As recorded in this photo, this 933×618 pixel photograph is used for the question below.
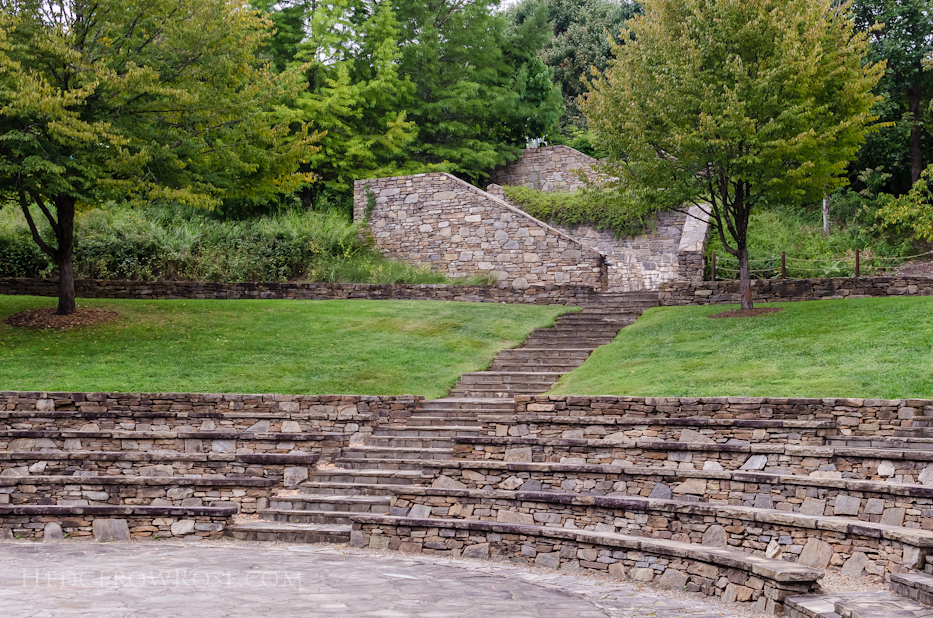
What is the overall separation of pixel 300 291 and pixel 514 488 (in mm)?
13031

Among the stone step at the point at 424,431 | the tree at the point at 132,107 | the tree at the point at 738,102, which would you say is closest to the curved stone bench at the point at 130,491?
the stone step at the point at 424,431

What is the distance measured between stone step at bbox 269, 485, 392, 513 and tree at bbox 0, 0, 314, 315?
286 inches

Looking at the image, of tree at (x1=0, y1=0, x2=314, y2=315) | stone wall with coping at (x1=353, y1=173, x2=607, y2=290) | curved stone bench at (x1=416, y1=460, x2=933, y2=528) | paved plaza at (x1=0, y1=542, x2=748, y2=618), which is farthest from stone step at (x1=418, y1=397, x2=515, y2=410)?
stone wall with coping at (x1=353, y1=173, x2=607, y2=290)

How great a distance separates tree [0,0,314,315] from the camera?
14641 mm

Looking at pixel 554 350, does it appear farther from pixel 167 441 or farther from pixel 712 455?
pixel 167 441

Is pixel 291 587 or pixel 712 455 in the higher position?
pixel 712 455

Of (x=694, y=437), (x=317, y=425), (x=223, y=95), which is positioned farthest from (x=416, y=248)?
(x=694, y=437)

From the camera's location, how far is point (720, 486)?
353 inches

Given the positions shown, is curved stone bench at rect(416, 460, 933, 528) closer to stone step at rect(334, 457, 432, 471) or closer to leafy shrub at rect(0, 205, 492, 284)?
stone step at rect(334, 457, 432, 471)

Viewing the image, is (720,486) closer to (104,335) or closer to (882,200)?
(104,335)

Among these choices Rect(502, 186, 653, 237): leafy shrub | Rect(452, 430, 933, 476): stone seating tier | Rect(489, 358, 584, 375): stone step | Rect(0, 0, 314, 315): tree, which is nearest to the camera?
Rect(452, 430, 933, 476): stone seating tier

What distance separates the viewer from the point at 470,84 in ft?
93.5

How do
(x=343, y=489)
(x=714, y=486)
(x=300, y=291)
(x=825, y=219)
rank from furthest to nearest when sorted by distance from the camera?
(x=825, y=219)
(x=300, y=291)
(x=343, y=489)
(x=714, y=486)

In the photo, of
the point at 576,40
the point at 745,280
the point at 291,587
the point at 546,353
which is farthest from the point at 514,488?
the point at 576,40
